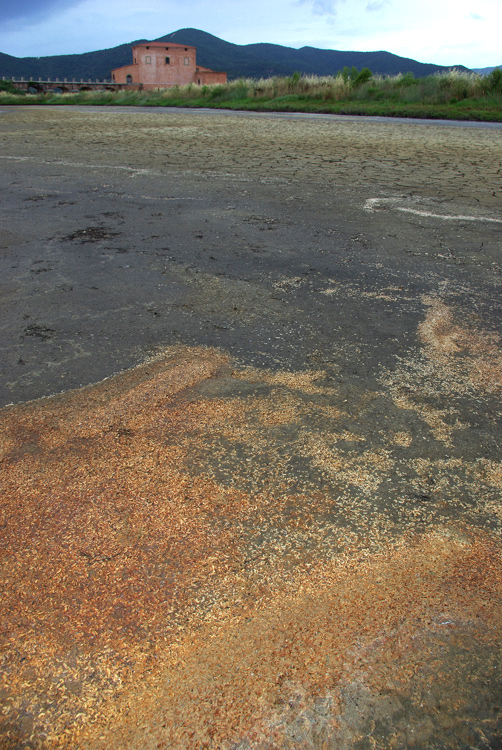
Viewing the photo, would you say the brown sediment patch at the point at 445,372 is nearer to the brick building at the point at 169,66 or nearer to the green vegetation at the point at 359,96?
the green vegetation at the point at 359,96

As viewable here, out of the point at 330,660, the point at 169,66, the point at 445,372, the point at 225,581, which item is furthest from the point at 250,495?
the point at 169,66

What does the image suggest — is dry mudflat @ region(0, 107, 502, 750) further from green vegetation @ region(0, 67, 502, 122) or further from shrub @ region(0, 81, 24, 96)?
shrub @ region(0, 81, 24, 96)

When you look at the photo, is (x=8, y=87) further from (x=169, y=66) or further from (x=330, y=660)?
(x=330, y=660)

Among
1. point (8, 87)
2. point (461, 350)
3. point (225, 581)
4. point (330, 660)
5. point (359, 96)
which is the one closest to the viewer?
point (330, 660)

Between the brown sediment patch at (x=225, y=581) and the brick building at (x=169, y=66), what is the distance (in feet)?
223

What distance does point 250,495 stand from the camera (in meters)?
1.81

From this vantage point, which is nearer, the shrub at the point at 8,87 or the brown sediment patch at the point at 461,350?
the brown sediment patch at the point at 461,350

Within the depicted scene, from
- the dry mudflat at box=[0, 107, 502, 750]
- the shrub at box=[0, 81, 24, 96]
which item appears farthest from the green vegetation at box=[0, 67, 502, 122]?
the shrub at box=[0, 81, 24, 96]

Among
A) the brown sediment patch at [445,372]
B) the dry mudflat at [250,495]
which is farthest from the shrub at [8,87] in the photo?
the brown sediment patch at [445,372]

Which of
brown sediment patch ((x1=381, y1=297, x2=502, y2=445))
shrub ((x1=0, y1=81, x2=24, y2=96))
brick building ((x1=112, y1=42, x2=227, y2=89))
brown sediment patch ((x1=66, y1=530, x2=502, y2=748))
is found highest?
brick building ((x1=112, y1=42, x2=227, y2=89))

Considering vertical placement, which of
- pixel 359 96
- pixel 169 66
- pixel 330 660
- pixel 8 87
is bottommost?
pixel 330 660

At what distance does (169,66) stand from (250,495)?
7154 centimetres

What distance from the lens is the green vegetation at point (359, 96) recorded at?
640 inches

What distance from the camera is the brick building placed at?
2430 inches
